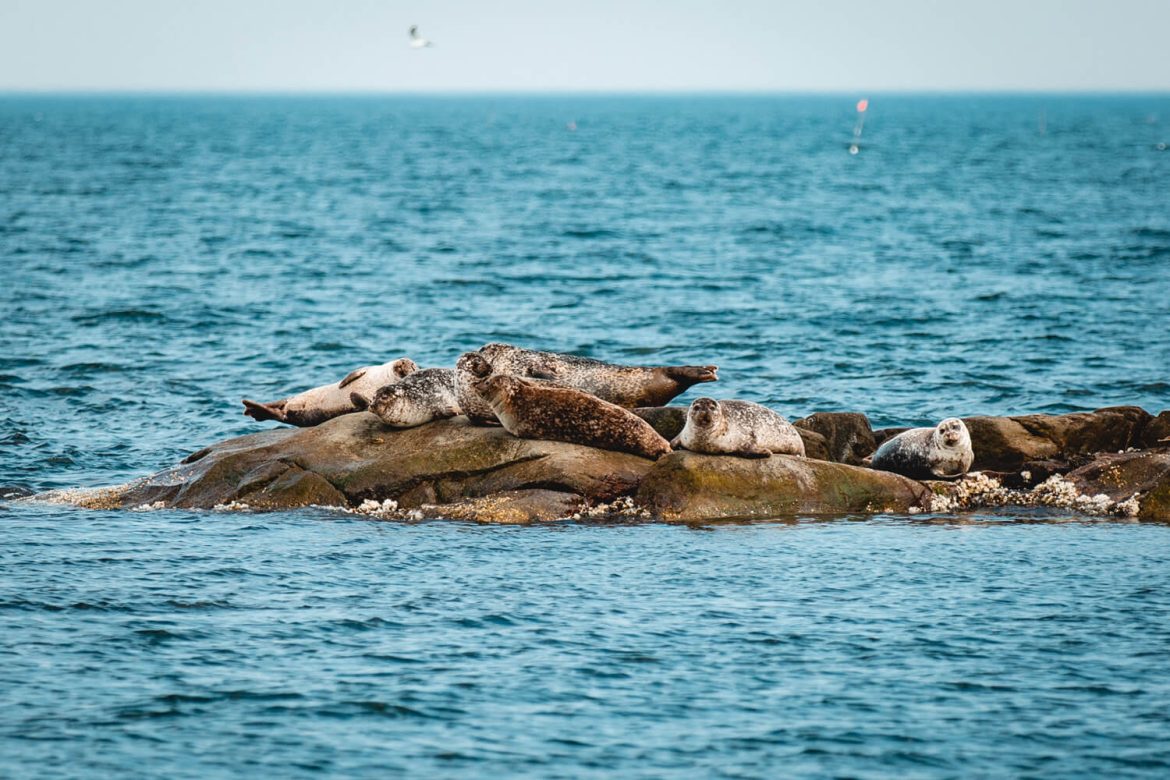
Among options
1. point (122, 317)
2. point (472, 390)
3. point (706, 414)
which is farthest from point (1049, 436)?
point (122, 317)

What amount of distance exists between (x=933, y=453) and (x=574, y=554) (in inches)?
186

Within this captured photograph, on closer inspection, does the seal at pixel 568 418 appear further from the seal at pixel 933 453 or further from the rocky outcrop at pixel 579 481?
the seal at pixel 933 453

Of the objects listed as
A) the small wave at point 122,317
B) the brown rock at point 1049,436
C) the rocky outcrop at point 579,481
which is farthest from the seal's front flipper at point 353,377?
the small wave at point 122,317

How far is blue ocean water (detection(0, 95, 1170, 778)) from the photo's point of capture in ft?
31.7

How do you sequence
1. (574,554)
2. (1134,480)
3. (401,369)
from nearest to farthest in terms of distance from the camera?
(574,554) < (1134,480) < (401,369)

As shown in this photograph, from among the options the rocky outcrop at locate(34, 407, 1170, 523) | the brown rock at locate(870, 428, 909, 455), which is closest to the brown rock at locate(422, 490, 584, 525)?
the rocky outcrop at locate(34, 407, 1170, 523)

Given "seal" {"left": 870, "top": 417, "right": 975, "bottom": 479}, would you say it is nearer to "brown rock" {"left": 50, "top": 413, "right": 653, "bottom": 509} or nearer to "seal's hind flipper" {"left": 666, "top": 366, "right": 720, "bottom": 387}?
"seal's hind flipper" {"left": 666, "top": 366, "right": 720, "bottom": 387}

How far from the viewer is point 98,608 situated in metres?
12.1

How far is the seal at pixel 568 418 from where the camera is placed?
1572cm

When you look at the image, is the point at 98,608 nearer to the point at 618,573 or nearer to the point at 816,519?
the point at 618,573

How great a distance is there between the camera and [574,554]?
1362 cm

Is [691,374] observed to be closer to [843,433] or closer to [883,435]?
[843,433]

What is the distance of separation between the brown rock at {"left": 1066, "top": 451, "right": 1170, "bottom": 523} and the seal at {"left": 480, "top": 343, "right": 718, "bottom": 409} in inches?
169

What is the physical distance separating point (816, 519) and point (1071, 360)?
1331cm
